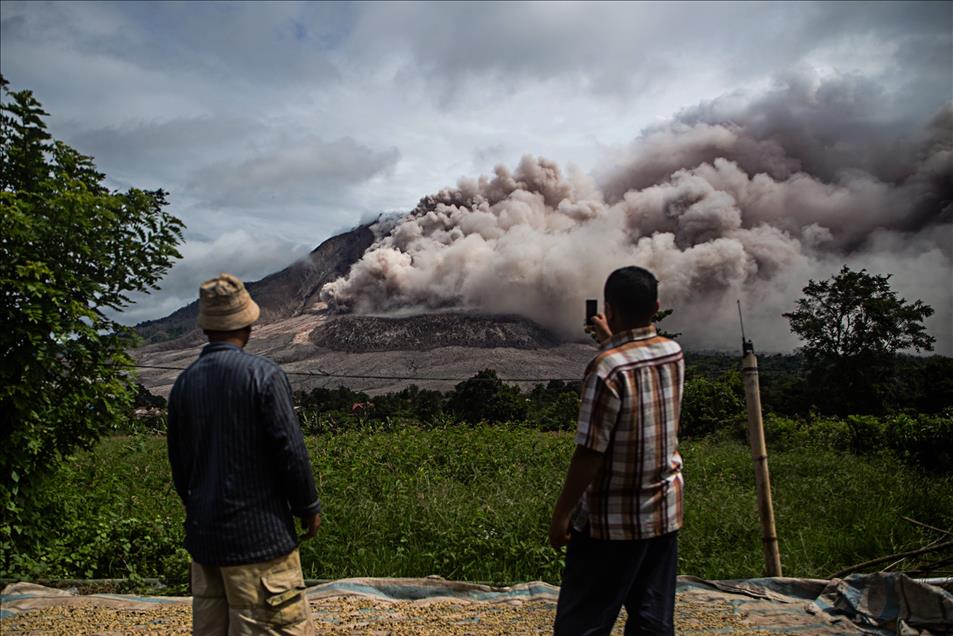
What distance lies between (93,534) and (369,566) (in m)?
2.02

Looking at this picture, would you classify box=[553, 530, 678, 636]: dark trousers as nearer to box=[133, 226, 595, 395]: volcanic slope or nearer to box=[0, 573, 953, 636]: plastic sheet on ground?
box=[0, 573, 953, 636]: plastic sheet on ground

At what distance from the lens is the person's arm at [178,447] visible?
89.3 inches

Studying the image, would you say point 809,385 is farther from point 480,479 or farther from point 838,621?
point 838,621

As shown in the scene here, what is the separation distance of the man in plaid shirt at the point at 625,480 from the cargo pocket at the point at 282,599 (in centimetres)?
91

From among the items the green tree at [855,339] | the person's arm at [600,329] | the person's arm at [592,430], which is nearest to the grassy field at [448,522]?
the person's arm at [600,329]

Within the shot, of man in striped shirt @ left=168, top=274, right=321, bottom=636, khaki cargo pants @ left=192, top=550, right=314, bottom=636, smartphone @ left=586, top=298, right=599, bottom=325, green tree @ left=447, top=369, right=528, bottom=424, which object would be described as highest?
smartphone @ left=586, top=298, right=599, bottom=325

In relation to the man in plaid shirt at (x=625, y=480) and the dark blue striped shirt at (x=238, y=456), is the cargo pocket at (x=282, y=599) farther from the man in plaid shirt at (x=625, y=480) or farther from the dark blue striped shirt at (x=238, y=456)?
the man in plaid shirt at (x=625, y=480)

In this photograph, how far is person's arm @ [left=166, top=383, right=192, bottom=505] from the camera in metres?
2.27

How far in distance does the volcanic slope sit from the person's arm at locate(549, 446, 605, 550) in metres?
48.5

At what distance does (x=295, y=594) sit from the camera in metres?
2.27

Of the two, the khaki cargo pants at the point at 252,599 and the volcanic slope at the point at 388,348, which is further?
the volcanic slope at the point at 388,348

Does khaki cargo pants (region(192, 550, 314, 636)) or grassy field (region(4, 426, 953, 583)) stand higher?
khaki cargo pants (region(192, 550, 314, 636))

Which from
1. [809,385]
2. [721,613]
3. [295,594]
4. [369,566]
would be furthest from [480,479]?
[809,385]

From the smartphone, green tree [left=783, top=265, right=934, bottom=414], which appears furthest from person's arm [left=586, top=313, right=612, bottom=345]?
green tree [left=783, top=265, right=934, bottom=414]
